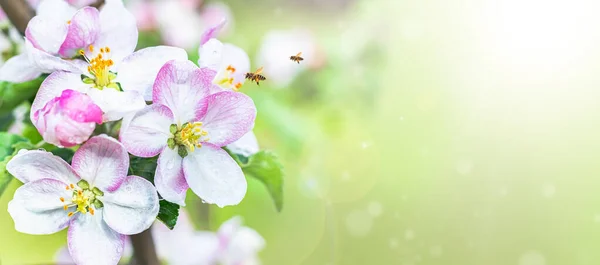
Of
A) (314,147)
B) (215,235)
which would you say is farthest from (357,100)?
(215,235)

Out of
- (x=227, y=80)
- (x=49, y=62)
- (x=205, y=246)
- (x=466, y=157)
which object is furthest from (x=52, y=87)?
(x=466, y=157)

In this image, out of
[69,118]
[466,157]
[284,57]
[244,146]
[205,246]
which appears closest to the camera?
[69,118]

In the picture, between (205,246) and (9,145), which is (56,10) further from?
(205,246)

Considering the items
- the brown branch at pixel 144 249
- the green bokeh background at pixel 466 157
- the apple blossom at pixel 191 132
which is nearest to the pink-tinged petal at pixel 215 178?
the apple blossom at pixel 191 132

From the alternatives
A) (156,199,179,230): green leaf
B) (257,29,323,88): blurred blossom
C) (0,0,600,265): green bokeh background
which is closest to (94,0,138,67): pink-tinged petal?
(156,199,179,230): green leaf

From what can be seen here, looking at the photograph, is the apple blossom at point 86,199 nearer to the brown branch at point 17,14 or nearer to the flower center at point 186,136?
the flower center at point 186,136

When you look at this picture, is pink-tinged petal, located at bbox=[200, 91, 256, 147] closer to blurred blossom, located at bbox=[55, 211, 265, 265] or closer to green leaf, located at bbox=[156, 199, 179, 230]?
green leaf, located at bbox=[156, 199, 179, 230]
